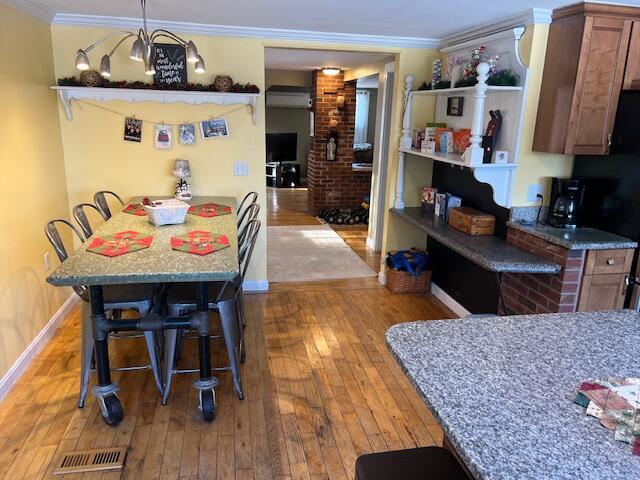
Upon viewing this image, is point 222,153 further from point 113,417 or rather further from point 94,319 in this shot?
point 113,417

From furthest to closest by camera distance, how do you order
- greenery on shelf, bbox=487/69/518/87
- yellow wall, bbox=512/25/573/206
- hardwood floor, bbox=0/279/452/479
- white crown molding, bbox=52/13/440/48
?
white crown molding, bbox=52/13/440/48 < greenery on shelf, bbox=487/69/518/87 < yellow wall, bbox=512/25/573/206 < hardwood floor, bbox=0/279/452/479

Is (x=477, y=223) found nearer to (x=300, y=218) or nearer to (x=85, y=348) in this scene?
(x=85, y=348)

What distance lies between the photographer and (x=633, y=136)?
2.58 m

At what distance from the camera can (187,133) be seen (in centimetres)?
376

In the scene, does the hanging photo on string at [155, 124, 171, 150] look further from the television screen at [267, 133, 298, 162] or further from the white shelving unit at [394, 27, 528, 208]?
the television screen at [267, 133, 298, 162]

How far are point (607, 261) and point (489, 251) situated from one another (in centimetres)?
64

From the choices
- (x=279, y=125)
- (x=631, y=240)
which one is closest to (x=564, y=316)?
(x=631, y=240)

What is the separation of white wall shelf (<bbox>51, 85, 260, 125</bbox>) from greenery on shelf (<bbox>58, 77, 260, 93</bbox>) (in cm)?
3

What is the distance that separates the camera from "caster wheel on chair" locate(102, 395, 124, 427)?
2.33m

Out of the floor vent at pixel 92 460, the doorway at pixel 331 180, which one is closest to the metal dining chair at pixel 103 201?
the doorway at pixel 331 180

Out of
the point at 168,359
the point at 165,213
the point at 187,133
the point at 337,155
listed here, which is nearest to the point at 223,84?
the point at 187,133

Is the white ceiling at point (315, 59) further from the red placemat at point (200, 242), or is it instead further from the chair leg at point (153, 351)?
the chair leg at point (153, 351)

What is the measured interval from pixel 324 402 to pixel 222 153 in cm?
224

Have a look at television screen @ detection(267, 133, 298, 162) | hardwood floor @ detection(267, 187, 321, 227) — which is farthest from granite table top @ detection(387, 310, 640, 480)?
television screen @ detection(267, 133, 298, 162)
